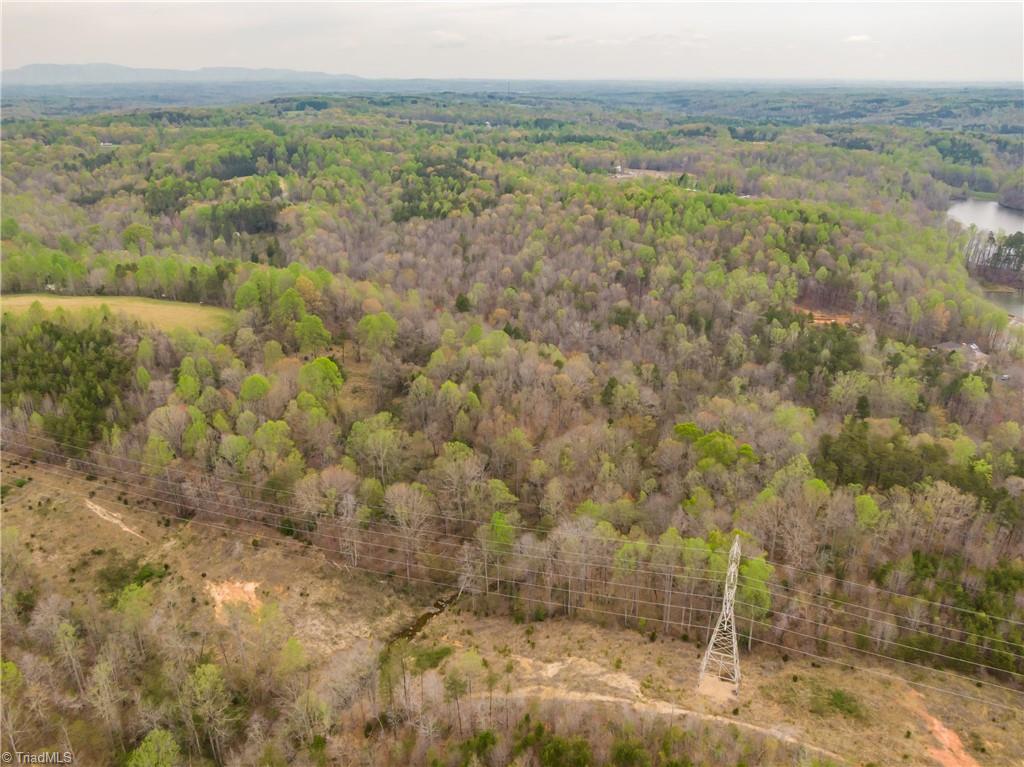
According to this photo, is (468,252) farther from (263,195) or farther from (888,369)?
(888,369)

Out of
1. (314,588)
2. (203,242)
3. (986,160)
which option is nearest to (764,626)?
(314,588)

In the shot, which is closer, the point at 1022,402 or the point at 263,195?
the point at 1022,402

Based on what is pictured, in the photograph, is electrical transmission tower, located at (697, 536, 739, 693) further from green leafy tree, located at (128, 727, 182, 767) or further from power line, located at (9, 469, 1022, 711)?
green leafy tree, located at (128, 727, 182, 767)

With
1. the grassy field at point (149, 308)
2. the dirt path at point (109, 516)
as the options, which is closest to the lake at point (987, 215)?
the grassy field at point (149, 308)

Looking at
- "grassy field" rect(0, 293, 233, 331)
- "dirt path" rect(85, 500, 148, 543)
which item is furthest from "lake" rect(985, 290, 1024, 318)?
"dirt path" rect(85, 500, 148, 543)

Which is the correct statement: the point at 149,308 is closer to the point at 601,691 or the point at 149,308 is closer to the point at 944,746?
the point at 601,691

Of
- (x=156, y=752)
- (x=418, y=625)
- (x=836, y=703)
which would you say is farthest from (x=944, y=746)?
(x=156, y=752)
